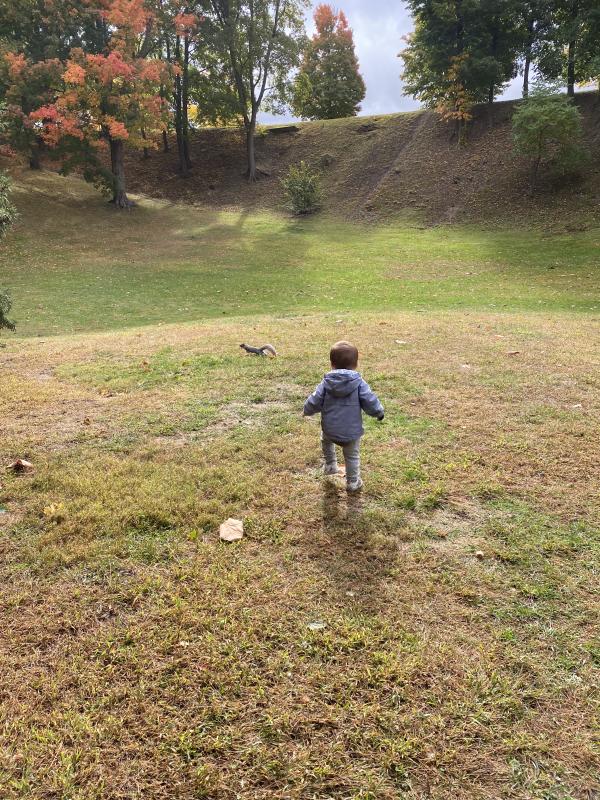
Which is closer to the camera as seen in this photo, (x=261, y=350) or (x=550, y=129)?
(x=261, y=350)

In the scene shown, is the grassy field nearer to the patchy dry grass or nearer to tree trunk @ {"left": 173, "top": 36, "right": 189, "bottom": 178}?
the patchy dry grass

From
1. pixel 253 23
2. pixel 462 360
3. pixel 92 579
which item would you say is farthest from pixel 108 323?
pixel 253 23

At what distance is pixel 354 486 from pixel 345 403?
2.03 ft

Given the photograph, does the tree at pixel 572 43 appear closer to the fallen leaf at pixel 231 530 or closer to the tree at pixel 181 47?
the tree at pixel 181 47

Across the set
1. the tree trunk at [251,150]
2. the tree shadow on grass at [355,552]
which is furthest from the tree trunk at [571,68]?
the tree shadow on grass at [355,552]

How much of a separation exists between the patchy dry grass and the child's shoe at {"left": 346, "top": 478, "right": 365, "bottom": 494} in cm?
11

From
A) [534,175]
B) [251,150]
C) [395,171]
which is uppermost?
[251,150]

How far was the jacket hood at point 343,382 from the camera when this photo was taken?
3340mm

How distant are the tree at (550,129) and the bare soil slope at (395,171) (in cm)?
114

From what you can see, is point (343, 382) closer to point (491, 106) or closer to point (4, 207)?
point (4, 207)

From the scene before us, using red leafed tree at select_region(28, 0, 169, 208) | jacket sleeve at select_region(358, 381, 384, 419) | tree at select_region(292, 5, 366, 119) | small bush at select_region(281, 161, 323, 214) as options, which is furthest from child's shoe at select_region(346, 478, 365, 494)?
tree at select_region(292, 5, 366, 119)

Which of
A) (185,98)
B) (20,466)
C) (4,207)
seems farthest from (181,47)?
(20,466)

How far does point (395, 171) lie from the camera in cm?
2822

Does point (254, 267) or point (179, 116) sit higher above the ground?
point (179, 116)
